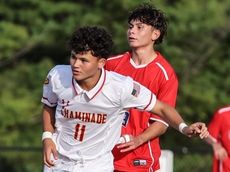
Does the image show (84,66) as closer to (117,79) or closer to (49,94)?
(117,79)

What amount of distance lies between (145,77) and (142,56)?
0.19 m

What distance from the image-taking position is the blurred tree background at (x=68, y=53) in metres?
17.9

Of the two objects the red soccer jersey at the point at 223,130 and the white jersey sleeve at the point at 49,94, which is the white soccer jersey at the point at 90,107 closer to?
the white jersey sleeve at the point at 49,94

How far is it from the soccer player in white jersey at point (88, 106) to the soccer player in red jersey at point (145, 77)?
60 centimetres

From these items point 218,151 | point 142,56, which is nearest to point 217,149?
point 218,151

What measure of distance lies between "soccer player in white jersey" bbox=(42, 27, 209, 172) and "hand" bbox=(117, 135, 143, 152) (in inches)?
6.2

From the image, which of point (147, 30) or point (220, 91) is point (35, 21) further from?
point (147, 30)

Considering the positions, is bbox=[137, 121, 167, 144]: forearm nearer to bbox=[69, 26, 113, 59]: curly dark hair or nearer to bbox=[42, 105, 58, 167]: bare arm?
bbox=[42, 105, 58, 167]: bare arm

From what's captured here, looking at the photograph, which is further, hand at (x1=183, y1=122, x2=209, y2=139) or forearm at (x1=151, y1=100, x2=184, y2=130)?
forearm at (x1=151, y1=100, x2=184, y2=130)

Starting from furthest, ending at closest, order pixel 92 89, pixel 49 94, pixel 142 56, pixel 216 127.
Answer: pixel 216 127 → pixel 142 56 → pixel 49 94 → pixel 92 89

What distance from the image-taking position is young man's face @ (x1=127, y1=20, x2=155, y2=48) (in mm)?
7758

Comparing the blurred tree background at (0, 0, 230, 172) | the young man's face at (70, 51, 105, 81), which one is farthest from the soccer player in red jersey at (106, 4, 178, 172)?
the blurred tree background at (0, 0, 230, 172)

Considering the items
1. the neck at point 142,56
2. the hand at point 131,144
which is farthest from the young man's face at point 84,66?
the neck at point 142,56

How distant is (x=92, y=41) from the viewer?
6.77m
